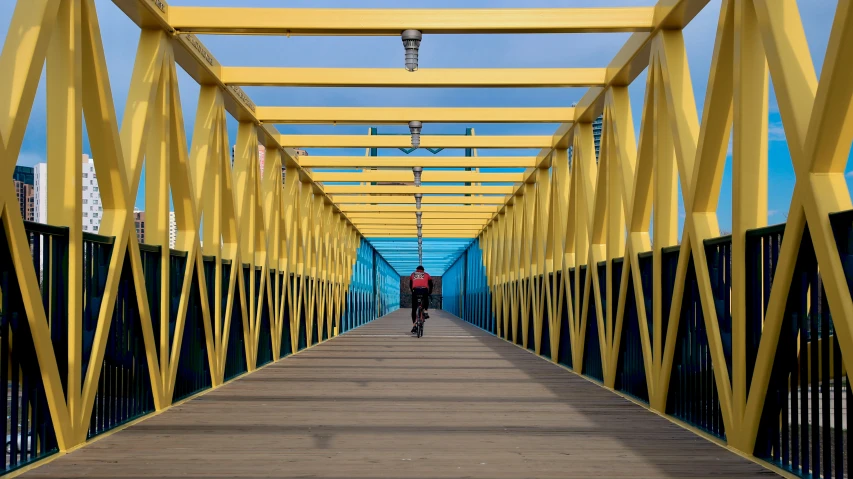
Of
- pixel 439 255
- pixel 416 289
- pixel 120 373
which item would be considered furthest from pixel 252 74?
pixel 439 255

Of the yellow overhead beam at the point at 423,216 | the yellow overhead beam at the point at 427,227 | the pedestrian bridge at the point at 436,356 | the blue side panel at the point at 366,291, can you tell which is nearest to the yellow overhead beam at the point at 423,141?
the pedestrian bridge at the point at 436,356

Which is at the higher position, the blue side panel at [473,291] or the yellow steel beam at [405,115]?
the yellow steel beam at [405,115]

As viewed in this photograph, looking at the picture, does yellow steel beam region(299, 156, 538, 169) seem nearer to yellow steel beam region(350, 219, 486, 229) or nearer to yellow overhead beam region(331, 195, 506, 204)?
yellow overhead beam region(331, 195, 506, 204)

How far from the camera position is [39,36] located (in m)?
5.19

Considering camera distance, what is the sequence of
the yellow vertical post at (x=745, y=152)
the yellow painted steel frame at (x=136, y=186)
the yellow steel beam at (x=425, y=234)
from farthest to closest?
1. the yellow steel beam at (x=425, y=234)
2. the yellow vertical post at (x=745, y=152)
3. the yellow painted steel frame at (x=136, y=186)

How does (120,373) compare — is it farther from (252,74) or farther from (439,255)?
(439,255)

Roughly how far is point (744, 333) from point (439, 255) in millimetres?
40582

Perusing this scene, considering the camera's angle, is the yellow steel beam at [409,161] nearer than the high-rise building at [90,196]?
No

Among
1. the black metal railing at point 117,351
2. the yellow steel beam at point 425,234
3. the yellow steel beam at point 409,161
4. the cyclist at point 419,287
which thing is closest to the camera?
the black metal railing at point 117,351

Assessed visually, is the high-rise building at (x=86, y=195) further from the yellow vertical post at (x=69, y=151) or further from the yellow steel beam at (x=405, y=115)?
the yellow steel beam at (x=405, y=115)

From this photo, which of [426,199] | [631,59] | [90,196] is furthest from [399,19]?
[426,199]

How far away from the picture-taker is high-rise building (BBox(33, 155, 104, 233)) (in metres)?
5.70

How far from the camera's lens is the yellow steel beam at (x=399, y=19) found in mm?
8055

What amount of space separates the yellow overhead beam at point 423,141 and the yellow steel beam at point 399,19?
5.38 m
